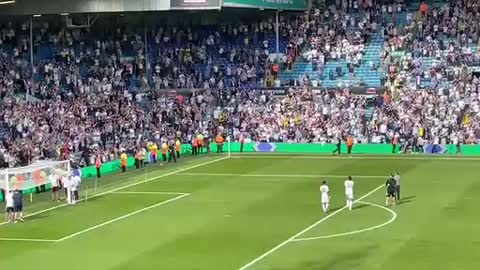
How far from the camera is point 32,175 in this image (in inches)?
1682

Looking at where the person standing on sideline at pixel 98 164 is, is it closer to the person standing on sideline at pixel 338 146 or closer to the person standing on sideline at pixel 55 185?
the person standing on sideline at pixel 55 185

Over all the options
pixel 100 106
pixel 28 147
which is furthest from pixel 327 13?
pixel 28 147

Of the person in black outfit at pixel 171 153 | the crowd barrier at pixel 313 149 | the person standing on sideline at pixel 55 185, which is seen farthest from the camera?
the person in black outfit at pixel 171 153

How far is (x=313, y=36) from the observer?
7194cm

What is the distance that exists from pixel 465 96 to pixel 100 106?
23537 mm

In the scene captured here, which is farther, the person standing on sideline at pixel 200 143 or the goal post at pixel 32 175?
the person standing on sideline at pixel 200 143

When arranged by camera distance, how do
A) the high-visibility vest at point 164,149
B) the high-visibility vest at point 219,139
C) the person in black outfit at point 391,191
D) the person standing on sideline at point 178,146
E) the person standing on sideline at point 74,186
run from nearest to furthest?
the person in black outfit at point 391,191
the person standing on sideline at point 74,186
the high-visibility vest at point 164,149
the person standing on sideline at point 178,146
the high-visibility vest at point 219,139

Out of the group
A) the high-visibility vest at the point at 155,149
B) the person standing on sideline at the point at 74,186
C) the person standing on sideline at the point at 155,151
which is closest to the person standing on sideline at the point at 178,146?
the person standing on sideline at the point at 155,151

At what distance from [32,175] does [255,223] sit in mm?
11597

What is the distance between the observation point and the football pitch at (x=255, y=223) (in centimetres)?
3033

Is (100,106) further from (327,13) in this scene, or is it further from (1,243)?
(1,243)

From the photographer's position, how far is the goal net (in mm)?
40562

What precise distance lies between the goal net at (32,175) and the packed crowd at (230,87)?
30.2 ft

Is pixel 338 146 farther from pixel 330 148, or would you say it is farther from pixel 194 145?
pixel 194 145
